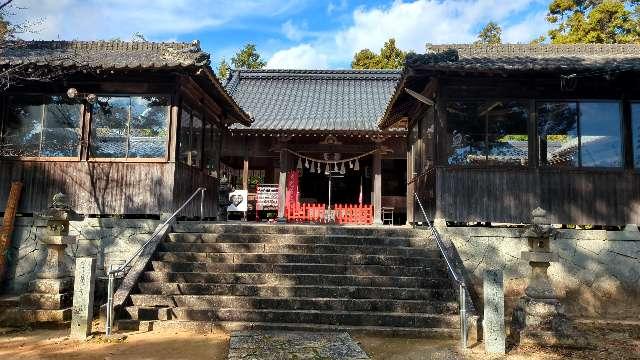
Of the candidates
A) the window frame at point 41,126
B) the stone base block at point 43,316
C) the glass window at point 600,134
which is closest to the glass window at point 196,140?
the window frame at point 41,126

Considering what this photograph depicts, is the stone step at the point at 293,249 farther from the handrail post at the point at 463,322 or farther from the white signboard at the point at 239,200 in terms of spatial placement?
the white signboard at the point at 239,200

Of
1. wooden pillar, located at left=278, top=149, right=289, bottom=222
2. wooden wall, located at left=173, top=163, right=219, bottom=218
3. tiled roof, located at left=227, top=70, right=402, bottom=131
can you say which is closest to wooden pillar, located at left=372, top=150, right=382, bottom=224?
tiled roof, located at left=227, top=70, right=402, bottom=131

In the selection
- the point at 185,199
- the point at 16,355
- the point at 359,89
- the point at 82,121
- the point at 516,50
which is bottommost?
the point at 16,355

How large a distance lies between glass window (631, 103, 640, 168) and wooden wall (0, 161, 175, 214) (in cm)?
996

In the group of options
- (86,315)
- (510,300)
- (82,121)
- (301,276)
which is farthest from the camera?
(82,121)

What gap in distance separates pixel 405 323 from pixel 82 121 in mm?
8199

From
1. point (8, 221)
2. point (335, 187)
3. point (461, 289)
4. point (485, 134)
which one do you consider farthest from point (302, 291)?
point (335, 187)

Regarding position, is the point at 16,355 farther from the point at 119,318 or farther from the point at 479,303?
the point at 479,303

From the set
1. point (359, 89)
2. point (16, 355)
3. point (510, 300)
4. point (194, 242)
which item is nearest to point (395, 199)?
point (359, 89)

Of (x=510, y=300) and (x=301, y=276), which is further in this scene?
(x=510, y=300)

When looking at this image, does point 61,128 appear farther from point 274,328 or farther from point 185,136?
point 274,328

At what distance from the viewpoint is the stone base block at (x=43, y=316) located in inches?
309

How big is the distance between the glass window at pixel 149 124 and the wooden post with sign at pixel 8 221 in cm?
262

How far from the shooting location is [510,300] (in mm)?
9547
